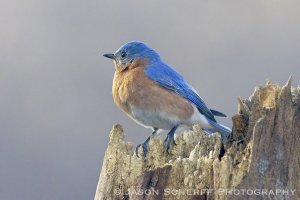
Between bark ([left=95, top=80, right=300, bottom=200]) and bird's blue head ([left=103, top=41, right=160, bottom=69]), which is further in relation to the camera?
bird's blue head ([left=103, top=41, right=160, bottom=69])

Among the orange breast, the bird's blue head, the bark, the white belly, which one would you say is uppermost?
the bird's blue head

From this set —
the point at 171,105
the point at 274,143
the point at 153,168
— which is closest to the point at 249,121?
the point at 274,143

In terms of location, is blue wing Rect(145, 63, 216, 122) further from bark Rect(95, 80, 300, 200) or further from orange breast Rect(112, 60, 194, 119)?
bark Rect(95, 80, 300, 200)

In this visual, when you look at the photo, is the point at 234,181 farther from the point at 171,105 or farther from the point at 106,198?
the point at 171,105

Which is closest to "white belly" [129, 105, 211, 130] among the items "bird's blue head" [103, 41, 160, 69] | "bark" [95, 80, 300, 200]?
"bird's blue head" [103, 41, 160, 69]

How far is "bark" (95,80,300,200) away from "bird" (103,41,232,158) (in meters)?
2.03

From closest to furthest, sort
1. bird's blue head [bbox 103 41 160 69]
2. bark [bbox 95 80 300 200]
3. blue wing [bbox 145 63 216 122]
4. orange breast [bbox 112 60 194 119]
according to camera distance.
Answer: bark [bbox 95 80 300 200], orange breast [bbox 112 60 194 119], blue wing [bbox 145 63 216 122], bird's blue head [bbox 103 41 160 69]

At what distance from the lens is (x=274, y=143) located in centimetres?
→ 420

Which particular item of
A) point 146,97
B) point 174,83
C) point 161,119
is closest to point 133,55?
point 174,83

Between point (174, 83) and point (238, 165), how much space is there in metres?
3.04

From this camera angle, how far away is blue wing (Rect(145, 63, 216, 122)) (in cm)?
702

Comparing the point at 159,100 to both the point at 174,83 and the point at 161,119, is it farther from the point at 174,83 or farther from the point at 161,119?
the point at 174,83

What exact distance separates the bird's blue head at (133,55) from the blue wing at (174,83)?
16 centimetres

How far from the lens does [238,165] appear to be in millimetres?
4133
